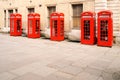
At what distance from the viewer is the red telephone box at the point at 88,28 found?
10984 mm

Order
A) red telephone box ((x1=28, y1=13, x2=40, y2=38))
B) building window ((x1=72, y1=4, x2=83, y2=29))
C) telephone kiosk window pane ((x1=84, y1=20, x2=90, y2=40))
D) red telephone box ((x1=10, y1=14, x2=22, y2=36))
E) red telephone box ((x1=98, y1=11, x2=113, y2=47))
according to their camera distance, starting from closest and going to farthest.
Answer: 1. red telephone box ((x1=98, y1=11, x2=113, y2=47))
2. telephone kiosk window pane ((x1=84, y1=20, x2=90, y2=40))
3. building window ((x1=72, y1=4, x2=83, y2=29))
4. red telephone box ((x1=28, y1=13, x2=40, y2=38))
5. red telephone box ((x1=10, y1=14, x2=22, y2=36))

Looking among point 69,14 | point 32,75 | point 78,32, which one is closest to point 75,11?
point 69,14

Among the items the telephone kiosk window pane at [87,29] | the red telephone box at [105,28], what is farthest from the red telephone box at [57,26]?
the red telephone box at [105,28]

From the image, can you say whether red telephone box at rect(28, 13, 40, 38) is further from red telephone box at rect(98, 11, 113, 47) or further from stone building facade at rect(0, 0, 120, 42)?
red telephone box at rect(98, 11, 113, 47)

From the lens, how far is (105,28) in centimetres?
1053

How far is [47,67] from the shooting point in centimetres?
575

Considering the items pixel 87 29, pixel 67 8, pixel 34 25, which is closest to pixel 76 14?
pixel 67 8

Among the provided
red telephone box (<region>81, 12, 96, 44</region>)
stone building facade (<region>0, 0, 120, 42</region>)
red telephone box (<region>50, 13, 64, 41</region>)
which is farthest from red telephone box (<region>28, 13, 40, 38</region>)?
red telephone box (<region>81, 12, 96, 44</region>)

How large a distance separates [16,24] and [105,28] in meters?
8.94

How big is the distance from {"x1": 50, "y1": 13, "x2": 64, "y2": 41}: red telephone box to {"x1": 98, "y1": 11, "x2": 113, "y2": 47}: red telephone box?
126 inches

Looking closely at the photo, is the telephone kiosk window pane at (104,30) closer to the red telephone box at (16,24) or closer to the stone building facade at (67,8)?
the stone building facade at (67,8)

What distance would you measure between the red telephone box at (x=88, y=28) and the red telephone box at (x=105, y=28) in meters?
0.52

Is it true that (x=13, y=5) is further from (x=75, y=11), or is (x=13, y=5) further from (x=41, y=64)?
(x=41, y=64)

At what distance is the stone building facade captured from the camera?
11469 mm
